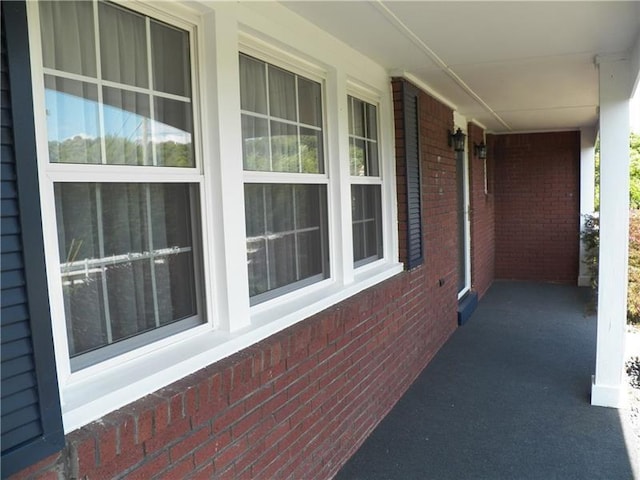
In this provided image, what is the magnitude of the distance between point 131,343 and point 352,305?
1.58 metres

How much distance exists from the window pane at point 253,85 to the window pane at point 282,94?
0.25 ft

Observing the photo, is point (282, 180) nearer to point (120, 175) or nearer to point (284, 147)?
point (284, 147)

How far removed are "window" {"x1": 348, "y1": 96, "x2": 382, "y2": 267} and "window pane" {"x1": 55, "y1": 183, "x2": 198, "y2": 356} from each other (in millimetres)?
1784

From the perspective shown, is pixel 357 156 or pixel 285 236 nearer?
pixel 285 236

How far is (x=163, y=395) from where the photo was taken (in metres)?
1.85

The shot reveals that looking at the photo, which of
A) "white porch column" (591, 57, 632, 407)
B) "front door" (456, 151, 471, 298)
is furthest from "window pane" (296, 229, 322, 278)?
"front door" (456, 151, 471, 298)

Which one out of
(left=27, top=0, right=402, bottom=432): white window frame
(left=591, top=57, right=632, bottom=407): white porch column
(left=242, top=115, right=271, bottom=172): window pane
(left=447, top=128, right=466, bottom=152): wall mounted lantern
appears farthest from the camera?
(left=447, top=128, right=466, bottom=152): wall mounted lantern

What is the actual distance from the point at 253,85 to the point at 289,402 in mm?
1606

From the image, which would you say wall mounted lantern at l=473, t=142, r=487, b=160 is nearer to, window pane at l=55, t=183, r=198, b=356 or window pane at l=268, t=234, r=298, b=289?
window pane at l=268, t=234, r=298, b=289

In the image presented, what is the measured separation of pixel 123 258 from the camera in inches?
75.3

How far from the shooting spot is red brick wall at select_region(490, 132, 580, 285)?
8969mm

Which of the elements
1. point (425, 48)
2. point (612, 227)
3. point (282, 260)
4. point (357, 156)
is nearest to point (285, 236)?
point (282, 260)

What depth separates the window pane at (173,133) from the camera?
2045 mm

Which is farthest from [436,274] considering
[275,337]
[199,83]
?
[199,83]
